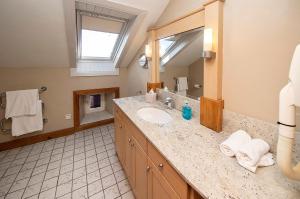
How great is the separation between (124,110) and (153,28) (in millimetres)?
1143

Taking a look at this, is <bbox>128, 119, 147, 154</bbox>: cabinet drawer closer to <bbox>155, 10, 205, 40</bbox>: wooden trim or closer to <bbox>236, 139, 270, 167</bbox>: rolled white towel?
<bbox>236, 139, 270, 167</bbox>: rolled white towel

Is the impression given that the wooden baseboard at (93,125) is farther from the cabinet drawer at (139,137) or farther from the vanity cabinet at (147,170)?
the cabinet drawer at (139,137)

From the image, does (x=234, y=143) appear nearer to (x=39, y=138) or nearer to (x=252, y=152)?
(x=252, y=152)

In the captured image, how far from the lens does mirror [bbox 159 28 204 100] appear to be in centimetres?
146

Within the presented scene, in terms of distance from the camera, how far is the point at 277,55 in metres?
0.89

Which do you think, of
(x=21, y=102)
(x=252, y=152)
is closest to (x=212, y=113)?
(x=252, y=152)

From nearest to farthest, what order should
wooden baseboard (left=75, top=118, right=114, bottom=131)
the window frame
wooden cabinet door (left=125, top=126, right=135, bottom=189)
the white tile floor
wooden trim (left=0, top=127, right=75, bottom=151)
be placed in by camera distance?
wooden cabinet door (left=125, top=126, right=135, bottom=189), the white tile floor, the window frame, wooden trim (left=0, top=127, right=75, bottom=151), wooden baseboard (left=75, top=118, right=114, bottom=131)

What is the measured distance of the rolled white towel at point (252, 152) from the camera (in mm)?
797

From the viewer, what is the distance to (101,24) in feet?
7.49

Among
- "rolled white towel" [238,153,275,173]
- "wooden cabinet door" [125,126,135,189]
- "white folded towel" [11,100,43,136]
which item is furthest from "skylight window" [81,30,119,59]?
"rolled white towel" [238,153,275,173]

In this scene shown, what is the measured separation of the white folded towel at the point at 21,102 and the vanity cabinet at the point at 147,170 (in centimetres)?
162

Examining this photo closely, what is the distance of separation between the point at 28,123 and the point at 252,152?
2.94 metres

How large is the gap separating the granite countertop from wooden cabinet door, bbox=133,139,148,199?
205 mm

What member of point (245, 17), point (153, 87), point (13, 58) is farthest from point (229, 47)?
point (13, 58)
